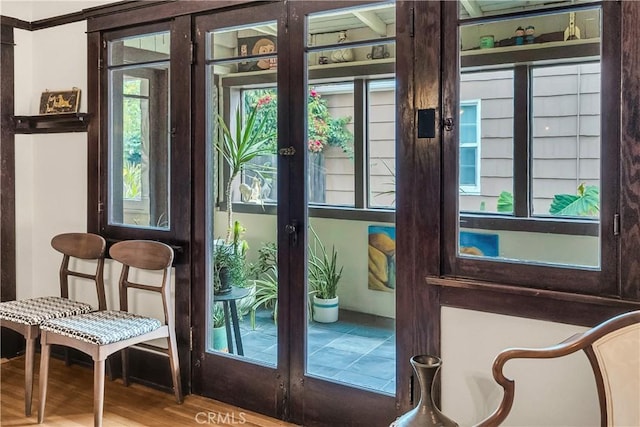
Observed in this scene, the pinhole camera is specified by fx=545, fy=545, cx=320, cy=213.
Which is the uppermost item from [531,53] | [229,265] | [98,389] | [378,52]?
[378,52]

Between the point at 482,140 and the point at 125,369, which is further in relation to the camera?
the point at 125,369

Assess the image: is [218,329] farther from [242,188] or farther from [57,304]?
[57,304]

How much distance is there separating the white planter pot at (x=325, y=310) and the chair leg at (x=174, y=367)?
80cm

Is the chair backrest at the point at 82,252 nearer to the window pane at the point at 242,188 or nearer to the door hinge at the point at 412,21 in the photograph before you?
the window pane at the point at 242,188

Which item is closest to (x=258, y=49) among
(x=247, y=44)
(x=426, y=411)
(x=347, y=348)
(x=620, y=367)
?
(x=247, y=44)

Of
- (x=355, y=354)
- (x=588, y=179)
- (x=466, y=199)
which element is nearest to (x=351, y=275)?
(x=355, y=354)

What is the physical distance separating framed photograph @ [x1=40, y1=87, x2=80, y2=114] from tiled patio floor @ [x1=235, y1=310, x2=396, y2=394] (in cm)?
186

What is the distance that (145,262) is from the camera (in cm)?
302

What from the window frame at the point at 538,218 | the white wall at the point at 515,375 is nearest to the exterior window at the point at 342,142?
the window frame at the point at 538,218

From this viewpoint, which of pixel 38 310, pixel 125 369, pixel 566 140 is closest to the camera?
pixel 566 140

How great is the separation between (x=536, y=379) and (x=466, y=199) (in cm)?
76

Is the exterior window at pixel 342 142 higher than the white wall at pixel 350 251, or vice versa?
the exterior window at pixel 342 142

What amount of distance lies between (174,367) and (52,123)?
6.06ft

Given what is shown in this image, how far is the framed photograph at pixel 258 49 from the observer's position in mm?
2812
